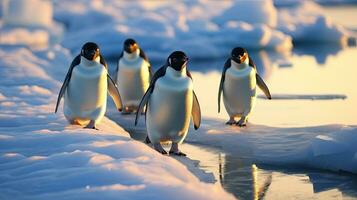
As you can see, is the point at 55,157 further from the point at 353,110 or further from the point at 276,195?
the point at 353,110

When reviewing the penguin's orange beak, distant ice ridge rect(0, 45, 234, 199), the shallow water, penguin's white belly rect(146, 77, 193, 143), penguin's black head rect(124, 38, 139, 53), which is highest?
penguin's black head rect(124, 38, 139, 53)

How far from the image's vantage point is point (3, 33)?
72.9 feet

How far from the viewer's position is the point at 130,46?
804cm

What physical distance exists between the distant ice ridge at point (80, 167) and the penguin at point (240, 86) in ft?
4.61

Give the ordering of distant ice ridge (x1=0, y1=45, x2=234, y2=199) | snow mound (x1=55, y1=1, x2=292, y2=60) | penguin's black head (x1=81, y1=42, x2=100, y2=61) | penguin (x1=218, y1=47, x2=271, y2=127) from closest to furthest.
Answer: distant ice ridge (x1=0, y1=45, x2=234, y2=199)
penguin's black head (x1=81, y1=42, x2=100, y2=61)
penguin (x1=218, y1=47, x2=271, y2=127)
snow mound (x1=55, y1=1, x2=292, y2=60)

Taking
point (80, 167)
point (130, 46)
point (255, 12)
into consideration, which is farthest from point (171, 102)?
point (255, 12)

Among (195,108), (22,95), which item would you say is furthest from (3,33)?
(195,108)

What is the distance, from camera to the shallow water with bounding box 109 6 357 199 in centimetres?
498

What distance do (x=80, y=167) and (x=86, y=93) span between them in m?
1.96

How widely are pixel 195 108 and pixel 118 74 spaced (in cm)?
→ 253

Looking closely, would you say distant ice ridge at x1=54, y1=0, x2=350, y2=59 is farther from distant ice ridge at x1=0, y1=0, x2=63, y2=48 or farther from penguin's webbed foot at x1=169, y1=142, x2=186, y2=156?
penguin's webbed foot at x1=169, y1=142, x2=186, y2=156

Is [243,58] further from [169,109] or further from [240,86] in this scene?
[169,109]

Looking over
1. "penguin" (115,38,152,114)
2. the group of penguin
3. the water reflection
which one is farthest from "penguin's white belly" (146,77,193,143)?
the water reflection

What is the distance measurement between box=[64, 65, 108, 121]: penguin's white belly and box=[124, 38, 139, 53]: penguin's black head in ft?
4.90
